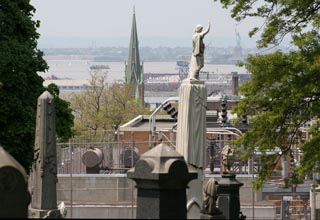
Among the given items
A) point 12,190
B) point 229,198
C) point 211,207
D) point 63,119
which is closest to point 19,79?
point 63,119

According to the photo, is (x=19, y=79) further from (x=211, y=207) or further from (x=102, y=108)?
(x=102, y=108)

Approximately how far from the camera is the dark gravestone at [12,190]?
28.1 feet

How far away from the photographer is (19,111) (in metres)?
29.2

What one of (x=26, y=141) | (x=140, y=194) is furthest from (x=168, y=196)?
(x=26, y=141)

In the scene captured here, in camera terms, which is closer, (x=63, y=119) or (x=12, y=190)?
(x=12, y=190)

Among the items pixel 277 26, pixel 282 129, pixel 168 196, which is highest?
pixel 277 26

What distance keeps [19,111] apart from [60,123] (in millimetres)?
2639

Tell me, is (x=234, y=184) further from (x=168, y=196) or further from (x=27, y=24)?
(x=168, y=196)

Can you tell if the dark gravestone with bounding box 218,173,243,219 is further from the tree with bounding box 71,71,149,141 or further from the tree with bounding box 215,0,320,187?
the tree with bounding box 71,71,149,141

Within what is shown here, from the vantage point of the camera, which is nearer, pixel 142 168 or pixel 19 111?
pixel 142 168

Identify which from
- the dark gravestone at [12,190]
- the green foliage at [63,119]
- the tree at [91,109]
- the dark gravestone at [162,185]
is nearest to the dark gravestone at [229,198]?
the green foliage at [63,119]

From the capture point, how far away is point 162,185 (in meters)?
9.55

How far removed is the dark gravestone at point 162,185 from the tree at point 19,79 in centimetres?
1783

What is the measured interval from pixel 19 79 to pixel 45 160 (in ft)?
31.7
